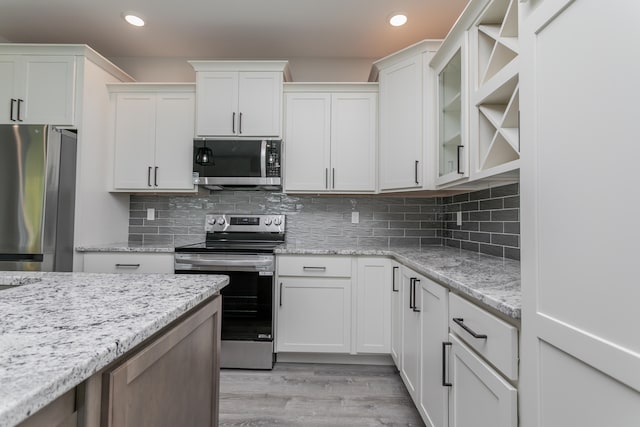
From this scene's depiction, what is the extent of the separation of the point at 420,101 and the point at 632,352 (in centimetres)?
214

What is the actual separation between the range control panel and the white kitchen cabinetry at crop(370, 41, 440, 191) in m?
1.00

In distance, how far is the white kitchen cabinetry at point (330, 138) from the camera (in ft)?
9.03

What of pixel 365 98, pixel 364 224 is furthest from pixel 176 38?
pixel 364 224

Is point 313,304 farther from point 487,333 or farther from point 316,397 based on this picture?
point 487,333

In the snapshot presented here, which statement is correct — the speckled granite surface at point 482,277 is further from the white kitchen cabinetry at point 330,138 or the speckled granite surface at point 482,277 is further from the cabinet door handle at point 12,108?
the cabinet door handle at point 12,108

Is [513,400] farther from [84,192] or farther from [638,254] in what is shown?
[84,192]

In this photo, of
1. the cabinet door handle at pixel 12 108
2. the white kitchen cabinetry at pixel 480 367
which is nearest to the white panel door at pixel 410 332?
the white kitchen cabinetry at pixel 480 367

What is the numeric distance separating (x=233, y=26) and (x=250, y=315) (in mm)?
2263

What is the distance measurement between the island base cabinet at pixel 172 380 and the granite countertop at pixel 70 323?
7 centimetres

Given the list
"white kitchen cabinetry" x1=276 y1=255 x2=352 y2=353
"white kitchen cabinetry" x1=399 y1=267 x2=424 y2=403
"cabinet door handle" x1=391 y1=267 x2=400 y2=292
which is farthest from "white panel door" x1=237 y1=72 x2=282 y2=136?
"white kitchen cabinetry" x1=399 y1=267 x2=424 y2=403

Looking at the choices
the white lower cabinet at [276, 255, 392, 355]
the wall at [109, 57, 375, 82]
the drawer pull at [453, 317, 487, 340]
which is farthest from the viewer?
the wall at [109, 57, 375, 82]

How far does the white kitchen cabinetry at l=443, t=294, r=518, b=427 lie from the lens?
2.98 ft

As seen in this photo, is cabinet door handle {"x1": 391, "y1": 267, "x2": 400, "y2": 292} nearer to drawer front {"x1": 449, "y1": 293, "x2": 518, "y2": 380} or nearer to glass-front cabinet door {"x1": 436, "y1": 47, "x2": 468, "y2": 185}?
glass-front cabinet door {"x1": 436, "y1": 47, "x2": 468, "y2": 185}

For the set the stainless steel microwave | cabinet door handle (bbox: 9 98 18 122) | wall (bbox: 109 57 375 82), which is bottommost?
the stainless steel microwave
